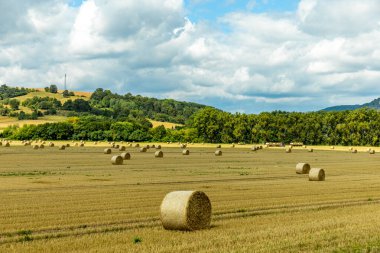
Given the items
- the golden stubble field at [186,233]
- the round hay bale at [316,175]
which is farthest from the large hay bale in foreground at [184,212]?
the round hay bale at [316,175]

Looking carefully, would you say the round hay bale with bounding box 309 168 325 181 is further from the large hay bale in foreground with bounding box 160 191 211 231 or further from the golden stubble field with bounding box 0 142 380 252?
the large hay bale in foreground with bounding box 160 191 211 231

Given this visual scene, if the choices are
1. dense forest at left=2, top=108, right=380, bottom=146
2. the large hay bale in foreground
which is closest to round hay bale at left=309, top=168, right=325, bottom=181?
the large hay bale in foreground

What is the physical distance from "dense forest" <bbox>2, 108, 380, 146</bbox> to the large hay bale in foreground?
397 feet

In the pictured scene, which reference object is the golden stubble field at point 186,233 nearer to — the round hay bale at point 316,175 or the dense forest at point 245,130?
the round hay bale at point 316,175

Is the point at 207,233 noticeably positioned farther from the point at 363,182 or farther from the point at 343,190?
the point at 363,182

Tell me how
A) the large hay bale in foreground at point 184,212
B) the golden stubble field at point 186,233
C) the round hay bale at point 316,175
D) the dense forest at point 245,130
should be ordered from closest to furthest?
the golden stubble field at point 186,233 < the large hay bale in foreground at point 184,212 < the round hay bale at point 316,175 < the dense forest at point 245,130

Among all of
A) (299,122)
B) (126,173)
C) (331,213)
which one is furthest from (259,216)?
(299,122)

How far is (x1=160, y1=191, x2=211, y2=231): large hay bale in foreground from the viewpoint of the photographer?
55.4ft

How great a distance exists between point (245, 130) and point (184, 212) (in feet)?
435

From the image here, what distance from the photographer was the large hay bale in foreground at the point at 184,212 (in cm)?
1689

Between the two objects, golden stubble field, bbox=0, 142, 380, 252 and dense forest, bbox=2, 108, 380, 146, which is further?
dense forest, bbox=2, 108, 380, 146

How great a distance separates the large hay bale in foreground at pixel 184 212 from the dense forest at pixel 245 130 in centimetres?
12116

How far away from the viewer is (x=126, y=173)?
129ft

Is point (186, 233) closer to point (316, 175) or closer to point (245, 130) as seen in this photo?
point (316, 175)
